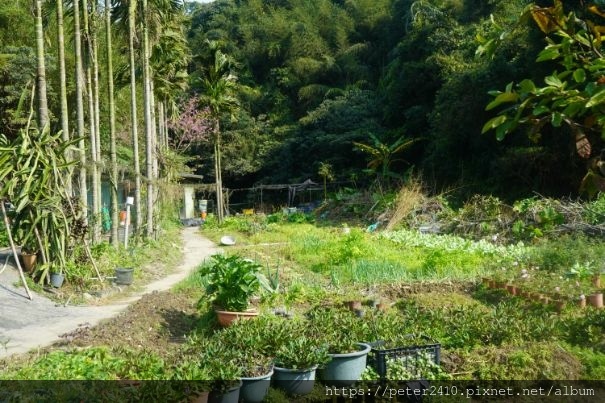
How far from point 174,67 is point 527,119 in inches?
797

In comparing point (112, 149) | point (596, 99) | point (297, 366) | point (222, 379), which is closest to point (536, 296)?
point (297, 366)

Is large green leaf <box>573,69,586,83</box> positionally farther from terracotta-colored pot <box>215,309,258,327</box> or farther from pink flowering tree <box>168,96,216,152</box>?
pink flowering tree <box>168,96,216,152</box>

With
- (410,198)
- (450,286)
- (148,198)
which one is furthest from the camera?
(410,198)

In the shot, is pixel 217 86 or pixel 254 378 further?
pixel 217 86

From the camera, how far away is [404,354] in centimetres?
555

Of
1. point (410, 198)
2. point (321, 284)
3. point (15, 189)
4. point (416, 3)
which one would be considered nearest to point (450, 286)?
point (321, 284)

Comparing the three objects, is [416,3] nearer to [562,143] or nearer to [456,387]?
[562,143]

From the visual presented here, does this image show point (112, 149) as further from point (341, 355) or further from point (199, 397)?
point (199, 397)

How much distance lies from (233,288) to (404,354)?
2403 millimetres

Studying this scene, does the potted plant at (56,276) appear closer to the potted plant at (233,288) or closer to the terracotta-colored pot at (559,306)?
the potted plant at (233,288)

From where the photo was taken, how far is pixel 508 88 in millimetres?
1846

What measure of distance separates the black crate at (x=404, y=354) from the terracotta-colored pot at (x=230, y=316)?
186 cm

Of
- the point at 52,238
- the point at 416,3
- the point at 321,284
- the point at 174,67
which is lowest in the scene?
the point at 321,284

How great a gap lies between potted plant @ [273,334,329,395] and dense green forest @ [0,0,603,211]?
6.36 metres
